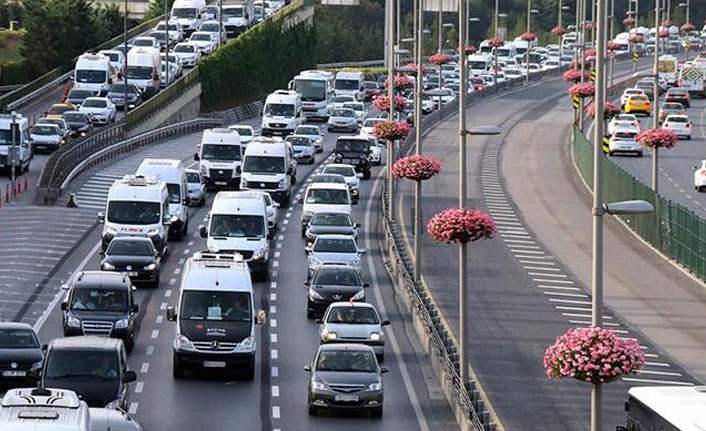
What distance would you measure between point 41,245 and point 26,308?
10.4 metres

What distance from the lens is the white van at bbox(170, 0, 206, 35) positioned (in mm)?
137375

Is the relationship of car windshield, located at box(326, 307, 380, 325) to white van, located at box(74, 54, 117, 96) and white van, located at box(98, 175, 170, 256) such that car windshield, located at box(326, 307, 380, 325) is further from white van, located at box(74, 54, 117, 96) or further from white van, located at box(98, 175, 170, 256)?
white van, located at box(74, 54, 117, 96)

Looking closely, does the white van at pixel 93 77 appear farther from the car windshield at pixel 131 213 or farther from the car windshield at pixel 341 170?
the car windshield at pixel 131 213

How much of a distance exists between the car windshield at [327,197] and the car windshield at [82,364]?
29.2 meters

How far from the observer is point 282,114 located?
98500 mm

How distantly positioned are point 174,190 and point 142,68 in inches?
1698

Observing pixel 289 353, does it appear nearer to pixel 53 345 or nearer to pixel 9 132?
pixel 53 345

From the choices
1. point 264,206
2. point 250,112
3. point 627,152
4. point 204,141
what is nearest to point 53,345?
point 264,206

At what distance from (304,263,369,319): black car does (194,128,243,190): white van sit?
76.2ft

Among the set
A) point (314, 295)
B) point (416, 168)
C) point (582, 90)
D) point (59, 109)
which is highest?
point (416, 168)

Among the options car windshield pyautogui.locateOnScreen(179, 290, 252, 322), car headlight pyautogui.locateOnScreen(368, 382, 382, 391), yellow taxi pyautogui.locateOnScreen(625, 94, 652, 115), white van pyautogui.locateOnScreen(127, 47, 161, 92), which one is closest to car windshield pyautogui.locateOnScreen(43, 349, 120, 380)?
car headlight pyautogui.locateOnScreen(368, 382, 382, 391)

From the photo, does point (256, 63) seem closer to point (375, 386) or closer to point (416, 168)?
point (416, 168)

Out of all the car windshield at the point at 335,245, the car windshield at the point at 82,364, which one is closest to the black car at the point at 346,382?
the car windshield at the point at 82,364

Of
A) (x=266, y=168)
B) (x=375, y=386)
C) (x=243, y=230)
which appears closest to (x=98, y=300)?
(x=375, y=386)
